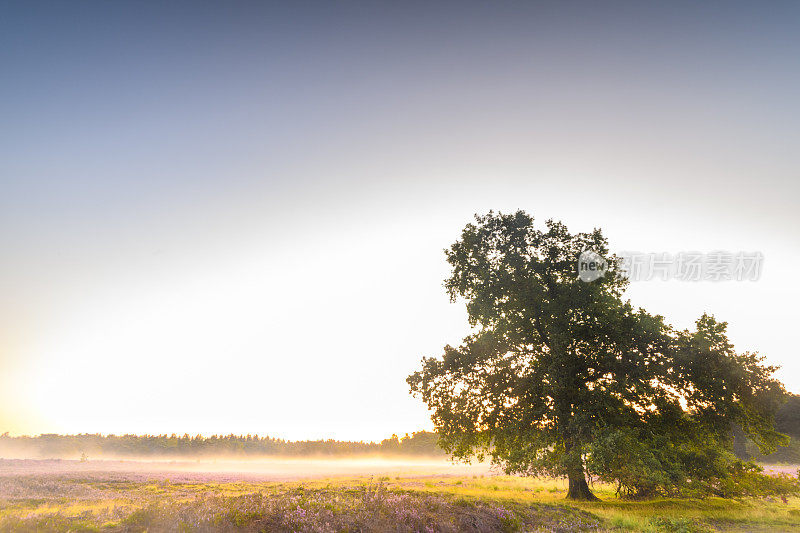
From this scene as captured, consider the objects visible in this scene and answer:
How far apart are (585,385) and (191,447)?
173 m

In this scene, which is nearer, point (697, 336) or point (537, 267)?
point (697, 336)

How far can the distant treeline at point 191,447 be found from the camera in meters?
140

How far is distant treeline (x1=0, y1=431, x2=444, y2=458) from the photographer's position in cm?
14050

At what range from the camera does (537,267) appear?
24922 mm

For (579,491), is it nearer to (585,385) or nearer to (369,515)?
(585,385)

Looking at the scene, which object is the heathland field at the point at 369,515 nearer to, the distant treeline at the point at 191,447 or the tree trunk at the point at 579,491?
the tree trunk at the point at 579,491

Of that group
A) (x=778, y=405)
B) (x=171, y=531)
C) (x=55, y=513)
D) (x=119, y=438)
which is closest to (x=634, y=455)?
(x=778, y=405)

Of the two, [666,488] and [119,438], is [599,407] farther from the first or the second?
[119,438]

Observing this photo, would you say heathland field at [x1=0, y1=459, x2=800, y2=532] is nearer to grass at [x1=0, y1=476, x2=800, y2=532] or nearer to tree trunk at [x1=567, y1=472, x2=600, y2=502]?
grass at [x1=0, y1=476, x2=800, y2=532]

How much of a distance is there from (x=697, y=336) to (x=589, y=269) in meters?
6.84

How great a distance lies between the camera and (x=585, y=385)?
21984mm

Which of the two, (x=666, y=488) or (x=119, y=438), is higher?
(x=666, y=488)

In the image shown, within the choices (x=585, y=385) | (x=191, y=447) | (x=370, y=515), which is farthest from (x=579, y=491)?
(x=191, y=447)

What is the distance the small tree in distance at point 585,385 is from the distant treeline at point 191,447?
382ft
